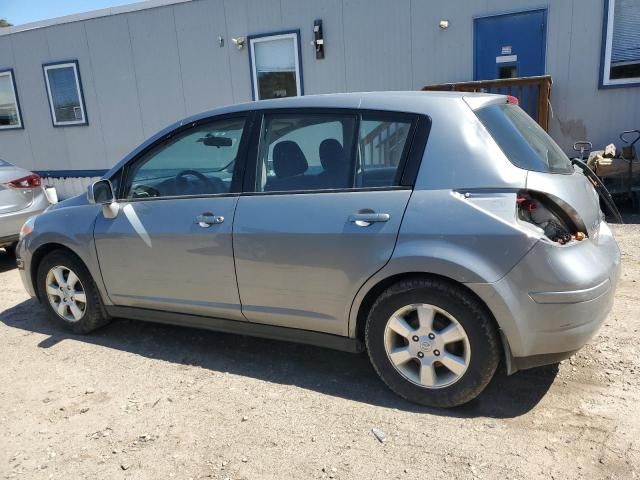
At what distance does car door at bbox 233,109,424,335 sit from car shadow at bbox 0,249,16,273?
4.46 m

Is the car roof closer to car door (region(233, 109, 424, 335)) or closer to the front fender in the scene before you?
car door (region(233, 109, 424, 335))

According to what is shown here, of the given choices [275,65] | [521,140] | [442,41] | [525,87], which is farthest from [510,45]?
[521,140]

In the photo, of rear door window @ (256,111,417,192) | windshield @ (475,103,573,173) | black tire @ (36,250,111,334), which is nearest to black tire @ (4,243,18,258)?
black tire @ (36,250,111,334)

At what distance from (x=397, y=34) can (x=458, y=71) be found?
3.66 feet

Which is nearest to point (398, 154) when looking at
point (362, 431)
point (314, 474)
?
point (362, 431)

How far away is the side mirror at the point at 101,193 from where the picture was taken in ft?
11.9

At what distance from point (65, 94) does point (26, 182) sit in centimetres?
596

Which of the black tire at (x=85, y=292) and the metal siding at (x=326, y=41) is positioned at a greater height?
the metal siding at (x=326, y=41)

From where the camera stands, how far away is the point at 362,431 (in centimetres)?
268

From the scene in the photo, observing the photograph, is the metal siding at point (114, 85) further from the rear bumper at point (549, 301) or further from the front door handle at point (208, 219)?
the rear bumper at point (549, 301)

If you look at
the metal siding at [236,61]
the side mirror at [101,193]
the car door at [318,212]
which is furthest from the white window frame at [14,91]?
→ the car door at [318,212]

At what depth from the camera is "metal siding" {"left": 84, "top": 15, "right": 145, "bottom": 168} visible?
10.3 meters

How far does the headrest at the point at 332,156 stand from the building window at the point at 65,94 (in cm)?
962

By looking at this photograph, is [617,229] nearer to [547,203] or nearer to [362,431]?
[547,203]
